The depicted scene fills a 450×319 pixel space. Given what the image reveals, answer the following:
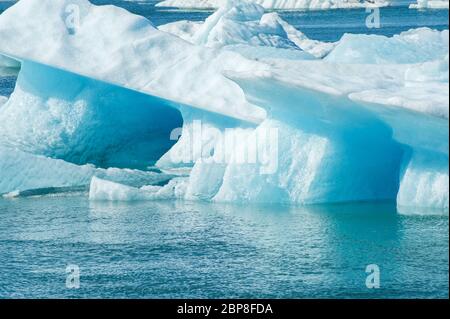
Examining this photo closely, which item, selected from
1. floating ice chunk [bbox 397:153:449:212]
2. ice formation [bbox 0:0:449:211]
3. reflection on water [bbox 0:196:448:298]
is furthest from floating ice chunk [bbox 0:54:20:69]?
floating ice chunk [bbox 397:153:449:212]

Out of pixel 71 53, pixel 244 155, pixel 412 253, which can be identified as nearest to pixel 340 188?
pixel 244 155

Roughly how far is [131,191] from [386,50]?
3727 millimetres

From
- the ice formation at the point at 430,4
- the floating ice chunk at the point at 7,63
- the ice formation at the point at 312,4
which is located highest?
the ice formation at the point at 312,4

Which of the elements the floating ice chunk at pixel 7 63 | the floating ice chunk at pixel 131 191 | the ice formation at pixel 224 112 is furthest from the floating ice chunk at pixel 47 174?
the floating ice chunk at pixel 7 63

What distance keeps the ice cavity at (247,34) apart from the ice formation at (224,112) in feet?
0.48

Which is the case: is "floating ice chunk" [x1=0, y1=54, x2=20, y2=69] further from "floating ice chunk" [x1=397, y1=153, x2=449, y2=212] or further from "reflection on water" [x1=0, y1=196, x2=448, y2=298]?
"floating ice chunk" [x1=397, y1=153, x2=449, y2=212]

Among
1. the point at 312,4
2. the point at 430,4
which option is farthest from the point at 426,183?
the point at 312,4

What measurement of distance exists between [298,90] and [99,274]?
2624 millimetres

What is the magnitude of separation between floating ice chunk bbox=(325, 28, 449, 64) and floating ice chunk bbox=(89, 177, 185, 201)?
247 centimetres

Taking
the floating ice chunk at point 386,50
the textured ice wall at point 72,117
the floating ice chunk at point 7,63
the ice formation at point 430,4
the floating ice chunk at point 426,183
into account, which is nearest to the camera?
the floating ice chunk at point 426,183

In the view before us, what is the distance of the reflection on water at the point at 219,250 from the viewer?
10383mm

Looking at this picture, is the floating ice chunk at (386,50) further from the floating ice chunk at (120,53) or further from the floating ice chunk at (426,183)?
the floating ice chunk at (426,183)

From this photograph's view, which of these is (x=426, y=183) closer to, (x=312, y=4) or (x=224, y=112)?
(x=224, y=112)

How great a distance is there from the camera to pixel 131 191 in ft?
45.7
